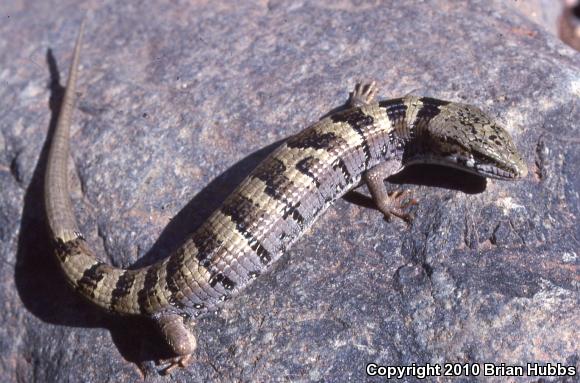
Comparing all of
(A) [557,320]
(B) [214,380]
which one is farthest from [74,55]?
(A) [557,320]

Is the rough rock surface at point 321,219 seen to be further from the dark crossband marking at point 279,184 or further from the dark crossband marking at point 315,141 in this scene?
the dark crossband marking at point 315,141

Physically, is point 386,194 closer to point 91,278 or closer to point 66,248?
point 91,278

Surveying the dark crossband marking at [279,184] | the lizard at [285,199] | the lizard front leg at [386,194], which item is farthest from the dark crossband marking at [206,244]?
the lizard front leg at [386,194]

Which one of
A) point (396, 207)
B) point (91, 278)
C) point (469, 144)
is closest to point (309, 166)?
point (396, 207)

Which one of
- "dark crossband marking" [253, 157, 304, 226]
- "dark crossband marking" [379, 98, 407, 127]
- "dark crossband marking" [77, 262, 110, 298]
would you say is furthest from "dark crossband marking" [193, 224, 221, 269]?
"dark crossband marking" [379, 98, 407, 127]

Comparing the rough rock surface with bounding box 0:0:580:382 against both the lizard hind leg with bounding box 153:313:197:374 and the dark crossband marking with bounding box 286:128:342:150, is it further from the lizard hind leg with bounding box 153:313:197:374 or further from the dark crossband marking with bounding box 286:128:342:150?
the dark crossband marking with bounding box 286:128:342:150

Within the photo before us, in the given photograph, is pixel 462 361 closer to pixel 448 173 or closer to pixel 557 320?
pixel 557 320

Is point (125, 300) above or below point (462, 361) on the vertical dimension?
above
